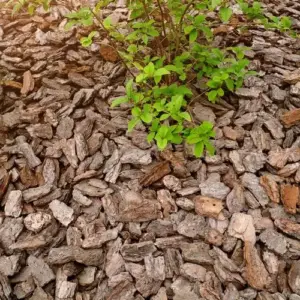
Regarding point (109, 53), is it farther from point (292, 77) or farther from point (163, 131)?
point (292, 77)

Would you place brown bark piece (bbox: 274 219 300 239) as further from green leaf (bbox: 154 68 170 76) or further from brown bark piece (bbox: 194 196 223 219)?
green leaf (bbox: 154 68 170 76)

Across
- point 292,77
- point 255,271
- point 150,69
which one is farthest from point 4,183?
point 292,77

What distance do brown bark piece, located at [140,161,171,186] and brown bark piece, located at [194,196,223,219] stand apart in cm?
24

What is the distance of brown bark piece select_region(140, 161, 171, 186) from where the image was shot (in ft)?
7.59

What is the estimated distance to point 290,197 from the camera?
2201 millimetres

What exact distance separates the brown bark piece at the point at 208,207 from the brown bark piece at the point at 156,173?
244mm

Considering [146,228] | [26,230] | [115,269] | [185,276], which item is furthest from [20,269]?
[185,276]

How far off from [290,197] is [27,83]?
184 cm

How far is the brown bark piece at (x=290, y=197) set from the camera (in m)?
2.17

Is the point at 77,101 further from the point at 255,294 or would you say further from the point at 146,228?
the point at 255,294

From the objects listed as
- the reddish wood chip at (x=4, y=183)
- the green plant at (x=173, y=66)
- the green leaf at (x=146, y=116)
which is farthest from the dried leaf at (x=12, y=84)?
the green leaf at (x=146, y=116)

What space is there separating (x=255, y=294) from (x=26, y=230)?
3.98 ft

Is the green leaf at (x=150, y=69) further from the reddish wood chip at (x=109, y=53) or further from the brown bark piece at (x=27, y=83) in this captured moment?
the brown bark piece at (x=27, y=83)

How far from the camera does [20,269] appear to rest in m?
2.07
